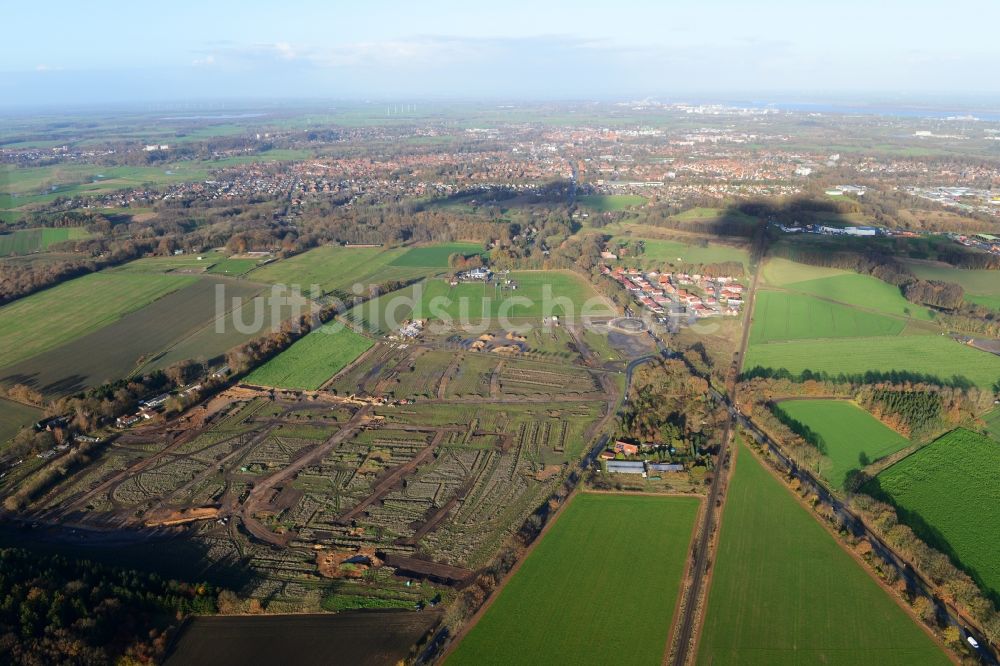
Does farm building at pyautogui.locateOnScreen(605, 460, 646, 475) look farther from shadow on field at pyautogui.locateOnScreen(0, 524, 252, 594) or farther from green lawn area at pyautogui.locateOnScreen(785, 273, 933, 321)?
green lawn area at pyautogui.locateOnScreen(785, 273, 933, 321)

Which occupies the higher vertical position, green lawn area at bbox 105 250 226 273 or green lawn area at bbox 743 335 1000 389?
green lawn area at bbox 105 250 226 273

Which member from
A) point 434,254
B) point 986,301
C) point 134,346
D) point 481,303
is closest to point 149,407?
point 134,346

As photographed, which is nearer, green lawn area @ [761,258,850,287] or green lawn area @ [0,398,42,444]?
green lawn area @ [0,398,42,444]

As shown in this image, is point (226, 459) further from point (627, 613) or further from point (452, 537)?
point (627, 613)

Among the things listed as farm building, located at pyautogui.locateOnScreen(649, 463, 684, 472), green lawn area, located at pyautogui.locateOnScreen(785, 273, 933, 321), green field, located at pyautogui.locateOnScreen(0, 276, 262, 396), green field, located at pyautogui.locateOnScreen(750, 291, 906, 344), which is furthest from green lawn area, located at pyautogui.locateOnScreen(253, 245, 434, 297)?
green lawn area, located at pyautogui.locateOnScreen(785, 273, 933, 321)

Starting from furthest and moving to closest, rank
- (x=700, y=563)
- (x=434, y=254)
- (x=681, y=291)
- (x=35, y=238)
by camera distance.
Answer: (x=35, y=238)
(x=434, y=254)
(x=681, y=291)
(x=700, y=563)

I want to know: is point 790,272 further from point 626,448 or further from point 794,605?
point 794,605
